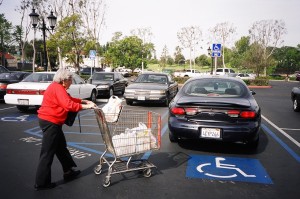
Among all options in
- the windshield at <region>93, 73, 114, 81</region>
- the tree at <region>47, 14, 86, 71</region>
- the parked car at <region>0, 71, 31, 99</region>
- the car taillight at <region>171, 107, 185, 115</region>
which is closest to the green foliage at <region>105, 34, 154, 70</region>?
the tree at <region>47, 14, 86, 71</region>

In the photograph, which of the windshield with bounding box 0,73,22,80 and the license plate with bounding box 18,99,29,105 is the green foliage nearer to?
the windshield with bounding box 0,73,22,80

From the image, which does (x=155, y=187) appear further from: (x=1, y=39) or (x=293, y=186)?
(x=1, y=39)

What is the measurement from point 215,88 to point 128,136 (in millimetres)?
3249

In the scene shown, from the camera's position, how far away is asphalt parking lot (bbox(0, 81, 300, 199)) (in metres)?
4.22

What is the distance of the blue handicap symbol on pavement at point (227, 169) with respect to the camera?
191 inches

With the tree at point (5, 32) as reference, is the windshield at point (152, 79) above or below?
below

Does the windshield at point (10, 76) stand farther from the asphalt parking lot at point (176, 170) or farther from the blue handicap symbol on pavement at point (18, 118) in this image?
the asphalt parking lot at point (176, 170)

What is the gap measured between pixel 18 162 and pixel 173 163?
2.92 m

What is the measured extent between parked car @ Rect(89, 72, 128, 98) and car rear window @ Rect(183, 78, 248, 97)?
971 cm

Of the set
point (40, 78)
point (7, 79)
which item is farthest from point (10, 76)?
point (40, 78)

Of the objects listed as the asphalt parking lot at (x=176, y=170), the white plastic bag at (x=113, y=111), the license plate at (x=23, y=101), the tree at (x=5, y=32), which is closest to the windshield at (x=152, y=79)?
the license plate at (x=23, y=101)

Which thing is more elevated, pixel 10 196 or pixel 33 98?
pixel 33 98

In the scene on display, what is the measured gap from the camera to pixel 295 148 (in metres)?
6.90

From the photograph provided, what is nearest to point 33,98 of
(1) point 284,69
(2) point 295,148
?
(2) point 295,148
